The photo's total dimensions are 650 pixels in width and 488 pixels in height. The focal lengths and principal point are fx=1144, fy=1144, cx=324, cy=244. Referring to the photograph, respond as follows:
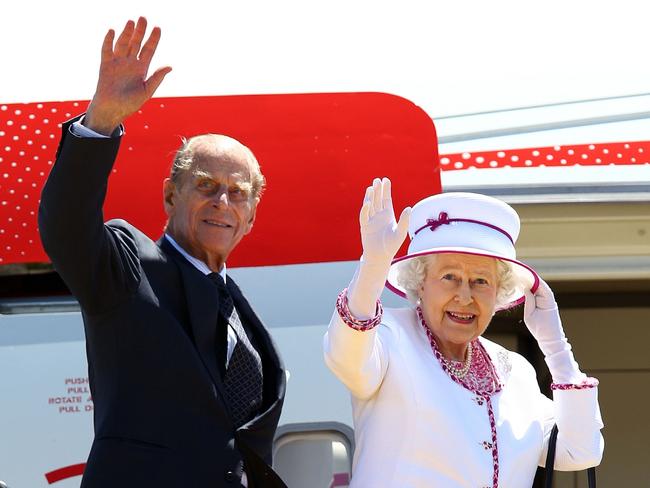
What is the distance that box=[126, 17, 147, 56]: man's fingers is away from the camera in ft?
6.81

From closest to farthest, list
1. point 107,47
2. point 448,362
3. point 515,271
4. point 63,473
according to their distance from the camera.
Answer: point 107,47, point 448,362, point 515,271, point 63,473

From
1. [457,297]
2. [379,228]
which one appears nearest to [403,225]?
[379,228]

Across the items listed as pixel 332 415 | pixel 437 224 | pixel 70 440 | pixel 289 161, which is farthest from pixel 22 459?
pixel 437 224

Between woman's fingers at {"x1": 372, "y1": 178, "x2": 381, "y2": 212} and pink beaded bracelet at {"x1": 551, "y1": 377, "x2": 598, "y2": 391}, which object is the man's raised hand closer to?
woman's fingers at {"x1": 372, "y1": 178, "x2": 381, "y2": 212}

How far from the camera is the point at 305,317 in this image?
339cm

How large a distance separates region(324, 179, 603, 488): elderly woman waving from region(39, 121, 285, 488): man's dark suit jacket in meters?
0.26

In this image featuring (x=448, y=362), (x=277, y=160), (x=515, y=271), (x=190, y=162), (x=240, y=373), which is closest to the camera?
(x=240, y=373)

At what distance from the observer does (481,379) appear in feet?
8.59

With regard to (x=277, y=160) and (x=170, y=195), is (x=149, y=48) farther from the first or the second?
(x=277, y=160)

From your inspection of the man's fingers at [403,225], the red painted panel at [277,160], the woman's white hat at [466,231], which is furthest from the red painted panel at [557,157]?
the man's fingers at [403,225]

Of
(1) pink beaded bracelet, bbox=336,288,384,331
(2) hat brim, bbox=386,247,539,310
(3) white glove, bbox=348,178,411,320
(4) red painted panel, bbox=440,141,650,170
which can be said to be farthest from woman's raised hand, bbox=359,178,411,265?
(4) red painted panel, bbox=440,141,650,170

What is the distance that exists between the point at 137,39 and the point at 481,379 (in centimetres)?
111

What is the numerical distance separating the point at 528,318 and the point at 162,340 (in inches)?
38.2

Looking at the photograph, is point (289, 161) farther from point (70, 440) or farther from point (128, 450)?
point (128, 450)
